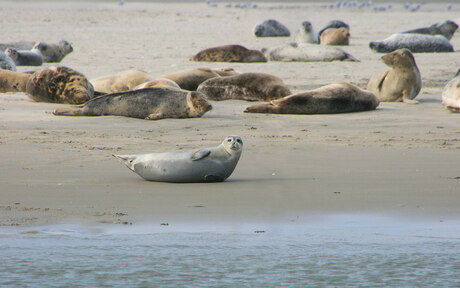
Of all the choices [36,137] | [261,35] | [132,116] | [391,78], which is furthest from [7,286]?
[261,35]

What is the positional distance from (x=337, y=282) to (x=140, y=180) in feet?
7.50

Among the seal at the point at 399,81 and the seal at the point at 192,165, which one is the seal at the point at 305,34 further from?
the seal at the point at 192,165

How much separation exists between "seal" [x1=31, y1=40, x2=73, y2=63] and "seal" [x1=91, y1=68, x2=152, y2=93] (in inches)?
207

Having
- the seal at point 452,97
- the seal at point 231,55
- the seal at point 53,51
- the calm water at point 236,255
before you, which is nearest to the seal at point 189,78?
the seal at point 452,97

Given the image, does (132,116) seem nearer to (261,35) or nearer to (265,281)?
(265,281)

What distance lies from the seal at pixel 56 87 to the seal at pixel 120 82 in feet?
2.71

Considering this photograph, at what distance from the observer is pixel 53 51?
16031mm

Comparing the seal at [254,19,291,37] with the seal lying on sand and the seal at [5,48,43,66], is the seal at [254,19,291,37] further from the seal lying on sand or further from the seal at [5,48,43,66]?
the seal lying on sand

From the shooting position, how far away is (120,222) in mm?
4199

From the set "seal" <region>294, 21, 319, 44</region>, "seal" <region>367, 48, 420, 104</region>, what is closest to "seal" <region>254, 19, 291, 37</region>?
"seal" <region>294, 21, 319, 44</region>

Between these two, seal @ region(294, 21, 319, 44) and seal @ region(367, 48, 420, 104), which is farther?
seal @ region(294, 21, 319, 44)

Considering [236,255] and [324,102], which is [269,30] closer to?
[324,102]

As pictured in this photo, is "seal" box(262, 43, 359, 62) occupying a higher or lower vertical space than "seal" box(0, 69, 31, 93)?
higher

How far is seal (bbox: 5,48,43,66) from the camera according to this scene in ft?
48.3
